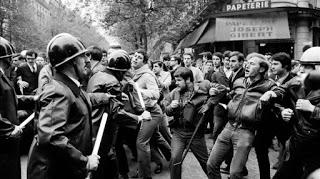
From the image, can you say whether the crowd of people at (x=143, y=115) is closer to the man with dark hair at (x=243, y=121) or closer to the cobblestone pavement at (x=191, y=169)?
the man with dark hair at (x=243, y=121)

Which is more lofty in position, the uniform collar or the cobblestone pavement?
the uniform collar

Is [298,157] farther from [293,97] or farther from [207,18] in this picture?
[207,18]

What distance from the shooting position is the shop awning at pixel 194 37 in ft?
68.2

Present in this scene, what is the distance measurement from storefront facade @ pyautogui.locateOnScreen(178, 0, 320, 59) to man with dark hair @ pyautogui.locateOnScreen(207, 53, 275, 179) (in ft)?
43.7

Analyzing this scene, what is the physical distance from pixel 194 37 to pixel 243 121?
16976 millimetres

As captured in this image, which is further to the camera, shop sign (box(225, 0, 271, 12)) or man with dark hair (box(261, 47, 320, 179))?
shop sign (box(225, 0, 271, 12))

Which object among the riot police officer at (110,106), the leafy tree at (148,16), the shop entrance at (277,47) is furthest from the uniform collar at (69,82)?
the shop entrance at (277,47)

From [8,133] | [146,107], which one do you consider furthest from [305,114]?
[8,133]

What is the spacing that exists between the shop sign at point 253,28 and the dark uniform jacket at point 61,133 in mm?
15872

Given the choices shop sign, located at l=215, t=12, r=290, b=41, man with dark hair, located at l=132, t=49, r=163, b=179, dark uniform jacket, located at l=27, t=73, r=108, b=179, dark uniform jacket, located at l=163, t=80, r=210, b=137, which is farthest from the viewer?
shop sign, located at l=215, t=12, r=290, b=41

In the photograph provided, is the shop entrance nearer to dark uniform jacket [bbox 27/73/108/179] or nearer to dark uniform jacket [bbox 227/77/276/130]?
dark uniform jacket [bbox 227/77/276/130]

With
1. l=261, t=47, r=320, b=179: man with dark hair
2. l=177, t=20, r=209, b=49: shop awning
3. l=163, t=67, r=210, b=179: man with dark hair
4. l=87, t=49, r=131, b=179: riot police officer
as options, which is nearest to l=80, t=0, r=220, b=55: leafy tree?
l=177, t=20, r=209, b=49: shop awning

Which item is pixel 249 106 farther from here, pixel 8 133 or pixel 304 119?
pixel 8 133

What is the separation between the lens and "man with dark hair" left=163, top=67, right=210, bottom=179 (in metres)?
5.40
